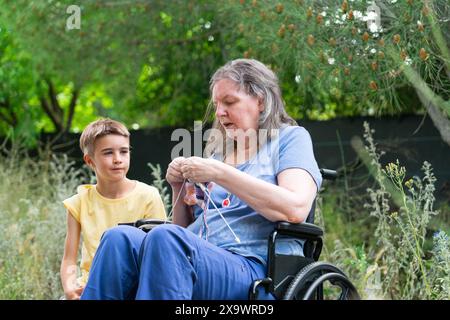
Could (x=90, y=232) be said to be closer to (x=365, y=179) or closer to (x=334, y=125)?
(x=365, y=179)

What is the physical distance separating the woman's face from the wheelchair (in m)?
0.39

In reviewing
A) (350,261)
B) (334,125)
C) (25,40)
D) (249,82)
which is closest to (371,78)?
(350,261)

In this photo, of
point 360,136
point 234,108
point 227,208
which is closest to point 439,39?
point 234,108

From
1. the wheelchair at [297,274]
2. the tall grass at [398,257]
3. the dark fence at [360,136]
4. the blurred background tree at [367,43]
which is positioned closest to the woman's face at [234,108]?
the wheelchair at [297,274]

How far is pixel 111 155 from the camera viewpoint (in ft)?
10.0

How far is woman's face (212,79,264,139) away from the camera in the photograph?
2789 mm

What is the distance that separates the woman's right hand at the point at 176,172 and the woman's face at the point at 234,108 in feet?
0.71

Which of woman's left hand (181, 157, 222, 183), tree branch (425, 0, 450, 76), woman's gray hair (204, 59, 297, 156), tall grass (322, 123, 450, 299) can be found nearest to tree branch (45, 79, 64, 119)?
tall grass (322, 123, 450, 299)

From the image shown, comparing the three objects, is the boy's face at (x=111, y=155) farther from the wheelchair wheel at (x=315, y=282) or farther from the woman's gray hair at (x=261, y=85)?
the wheelchair wheel at (x=315, y=282)

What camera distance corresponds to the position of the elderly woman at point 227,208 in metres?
2.41

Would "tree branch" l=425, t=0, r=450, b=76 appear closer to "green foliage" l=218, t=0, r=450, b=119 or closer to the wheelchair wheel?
"green foliage" l=218, t=0, r=450, b=119

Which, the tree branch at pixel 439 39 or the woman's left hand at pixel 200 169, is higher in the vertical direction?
the tree branch at pixel 439 39

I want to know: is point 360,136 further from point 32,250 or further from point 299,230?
point 299,230

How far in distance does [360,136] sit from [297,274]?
3645mm
